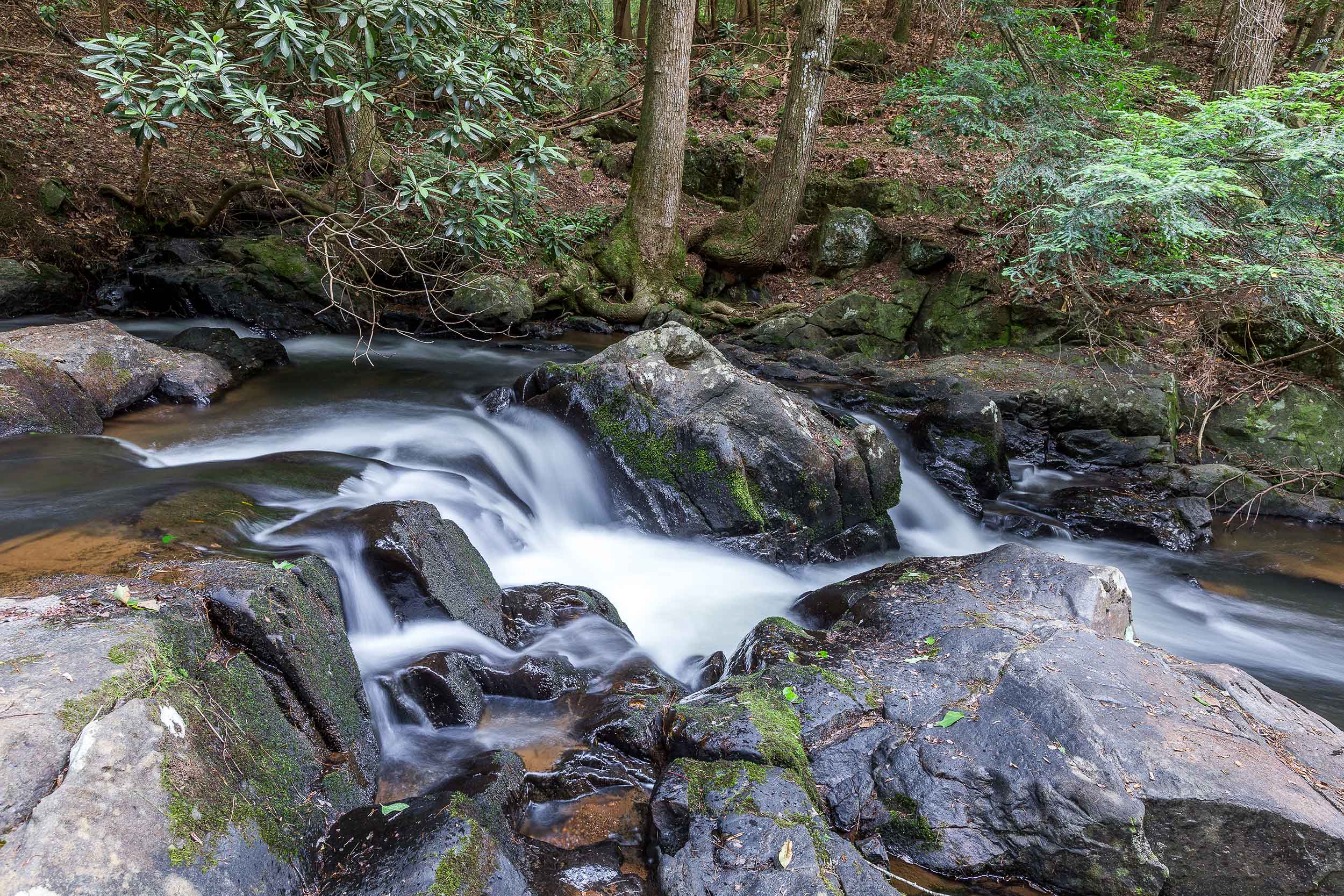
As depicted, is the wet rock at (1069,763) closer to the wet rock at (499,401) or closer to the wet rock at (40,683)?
the wet rock at (40,683)

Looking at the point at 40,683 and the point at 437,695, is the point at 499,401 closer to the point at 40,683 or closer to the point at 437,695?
the point at 437,695

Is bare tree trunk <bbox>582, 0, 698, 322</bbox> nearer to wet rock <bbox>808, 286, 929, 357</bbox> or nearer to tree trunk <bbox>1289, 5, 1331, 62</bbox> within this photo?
wet rock <bbox>808, 286, 929, 357</bbox>

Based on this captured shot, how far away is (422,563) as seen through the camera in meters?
4.54

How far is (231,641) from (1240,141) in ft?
31.5

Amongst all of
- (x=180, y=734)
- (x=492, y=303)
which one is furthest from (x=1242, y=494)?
(x=180, y=734)

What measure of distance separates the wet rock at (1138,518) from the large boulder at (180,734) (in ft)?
24.0

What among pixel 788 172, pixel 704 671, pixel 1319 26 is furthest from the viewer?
pixel 1319 26

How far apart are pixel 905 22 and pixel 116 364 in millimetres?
19321

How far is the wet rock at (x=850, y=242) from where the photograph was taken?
500 inches

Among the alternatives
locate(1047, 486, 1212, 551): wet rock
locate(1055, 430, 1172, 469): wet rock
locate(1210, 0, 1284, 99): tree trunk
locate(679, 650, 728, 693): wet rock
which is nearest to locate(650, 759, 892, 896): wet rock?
locate(679, 650, 728, 693): wet rock

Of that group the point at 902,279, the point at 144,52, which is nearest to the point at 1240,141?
the point at 902,279

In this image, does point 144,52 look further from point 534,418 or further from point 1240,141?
point 1240,141

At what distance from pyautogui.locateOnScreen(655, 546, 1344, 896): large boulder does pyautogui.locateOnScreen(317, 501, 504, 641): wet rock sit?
1.56 metres

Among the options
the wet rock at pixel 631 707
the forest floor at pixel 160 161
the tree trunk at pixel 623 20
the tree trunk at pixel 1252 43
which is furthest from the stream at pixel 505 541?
the tree trunk at pixel 623 20
